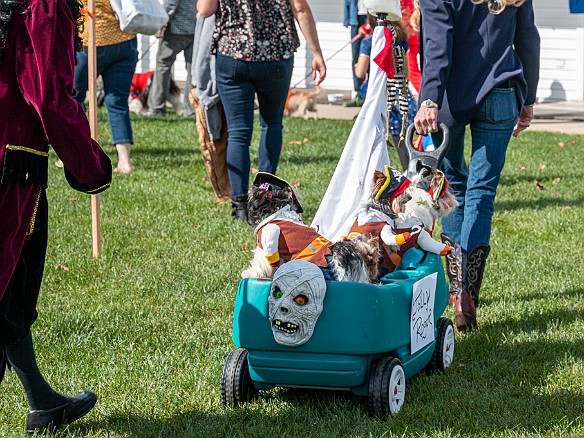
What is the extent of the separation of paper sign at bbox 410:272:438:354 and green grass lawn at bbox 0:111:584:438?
0.72 feet

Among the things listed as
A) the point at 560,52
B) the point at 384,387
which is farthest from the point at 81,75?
the point at 560,52

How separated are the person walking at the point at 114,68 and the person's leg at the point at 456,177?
3.95 metres

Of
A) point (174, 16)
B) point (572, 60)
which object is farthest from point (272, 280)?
point (572, 60)

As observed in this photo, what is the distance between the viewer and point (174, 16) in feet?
39.5

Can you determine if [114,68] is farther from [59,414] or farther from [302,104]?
[59,414]

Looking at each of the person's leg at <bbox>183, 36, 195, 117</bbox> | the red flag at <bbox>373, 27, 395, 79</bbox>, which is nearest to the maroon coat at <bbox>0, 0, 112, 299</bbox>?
the red flag at <bbox>373, 27, 395, 79</bbox>

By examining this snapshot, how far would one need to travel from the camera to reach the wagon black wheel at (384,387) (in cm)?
352

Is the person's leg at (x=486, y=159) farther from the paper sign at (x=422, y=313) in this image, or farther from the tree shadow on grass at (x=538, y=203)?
the tree shadow on grass at (x=538, y=203)

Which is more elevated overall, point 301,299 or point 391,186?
point 391,186

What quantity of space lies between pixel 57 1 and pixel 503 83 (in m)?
2.48

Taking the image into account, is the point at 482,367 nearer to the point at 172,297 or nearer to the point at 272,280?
the point at 272,280

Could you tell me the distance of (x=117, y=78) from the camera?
843cm

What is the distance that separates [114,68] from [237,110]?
2154 millimetres

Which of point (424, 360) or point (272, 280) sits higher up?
point (272, 280)
